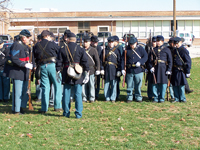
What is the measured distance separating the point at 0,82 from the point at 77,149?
5539 millimetres

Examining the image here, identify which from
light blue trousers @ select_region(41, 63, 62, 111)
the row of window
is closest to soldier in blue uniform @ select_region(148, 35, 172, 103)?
light blue trousers @ select_region(41, 63, 62, 111)

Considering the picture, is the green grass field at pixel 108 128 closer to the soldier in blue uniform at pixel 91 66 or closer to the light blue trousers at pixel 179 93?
the light blue trousers at pixel 179 93

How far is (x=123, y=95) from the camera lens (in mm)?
11242

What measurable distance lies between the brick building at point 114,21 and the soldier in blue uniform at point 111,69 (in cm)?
3787

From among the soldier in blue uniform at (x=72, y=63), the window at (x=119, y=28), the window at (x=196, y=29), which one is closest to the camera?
the soldier in blue uniform at (x=72, y=63)

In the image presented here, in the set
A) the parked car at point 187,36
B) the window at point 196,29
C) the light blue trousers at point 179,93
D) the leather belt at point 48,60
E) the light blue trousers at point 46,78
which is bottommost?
the light blue trousers at point 179,93

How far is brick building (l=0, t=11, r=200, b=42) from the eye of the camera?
47219mm

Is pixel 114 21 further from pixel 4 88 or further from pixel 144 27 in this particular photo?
pixel 4 88

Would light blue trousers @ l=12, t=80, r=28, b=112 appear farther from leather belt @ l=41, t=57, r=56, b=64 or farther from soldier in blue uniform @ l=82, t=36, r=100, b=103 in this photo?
soldier in blue uniform @ l=82, t=36, r=100, b=103

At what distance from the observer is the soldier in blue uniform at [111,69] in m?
9.89

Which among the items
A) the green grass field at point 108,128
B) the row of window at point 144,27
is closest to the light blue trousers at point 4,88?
the green grass field at point 108,128

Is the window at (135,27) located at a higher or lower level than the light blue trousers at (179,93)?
higher

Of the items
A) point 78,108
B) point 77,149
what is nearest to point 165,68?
point 78,108

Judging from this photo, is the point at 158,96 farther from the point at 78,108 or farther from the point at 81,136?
the point at 81,136
